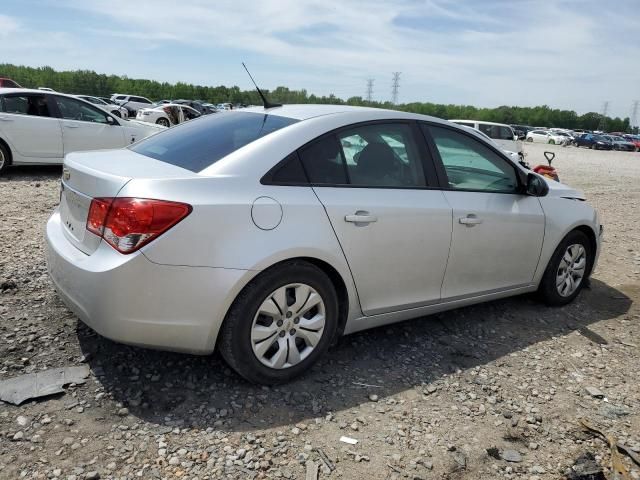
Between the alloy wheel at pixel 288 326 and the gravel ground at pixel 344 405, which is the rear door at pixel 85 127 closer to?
the gravel ground at pixel 344 405

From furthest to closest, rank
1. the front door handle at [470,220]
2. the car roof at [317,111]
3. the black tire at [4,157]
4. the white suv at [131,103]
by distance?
the white suv at [131,103] < the black tire at [4,157] < the front door handle at [470,220] < the car roof at [317,111]

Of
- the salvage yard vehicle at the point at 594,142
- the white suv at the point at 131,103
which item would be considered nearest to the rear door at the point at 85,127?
the white suv at the point at 131,103

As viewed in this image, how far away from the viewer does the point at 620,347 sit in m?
4.12

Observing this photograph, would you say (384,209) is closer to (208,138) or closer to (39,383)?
(208,138)

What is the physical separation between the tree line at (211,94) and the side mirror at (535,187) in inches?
200

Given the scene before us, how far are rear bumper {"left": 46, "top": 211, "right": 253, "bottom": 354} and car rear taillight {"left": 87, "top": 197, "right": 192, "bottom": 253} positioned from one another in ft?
0.21

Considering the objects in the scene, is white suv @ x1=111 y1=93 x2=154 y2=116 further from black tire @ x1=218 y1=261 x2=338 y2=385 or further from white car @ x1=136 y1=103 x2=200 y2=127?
black tire @ x1=218 y1=261 x2=338 y2=385

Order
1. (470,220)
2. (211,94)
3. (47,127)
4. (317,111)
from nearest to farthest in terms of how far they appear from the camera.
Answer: (317,111) < (470,220) < (47,127) < (211,94)

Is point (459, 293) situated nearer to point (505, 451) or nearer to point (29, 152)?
point (505, 451)

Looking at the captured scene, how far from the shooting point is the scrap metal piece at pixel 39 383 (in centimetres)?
284

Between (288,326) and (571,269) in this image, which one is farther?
(571,269)

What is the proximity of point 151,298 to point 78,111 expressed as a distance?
27.5ft

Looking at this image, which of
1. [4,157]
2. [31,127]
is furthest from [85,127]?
[4,157]

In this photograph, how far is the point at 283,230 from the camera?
9.49 ft
